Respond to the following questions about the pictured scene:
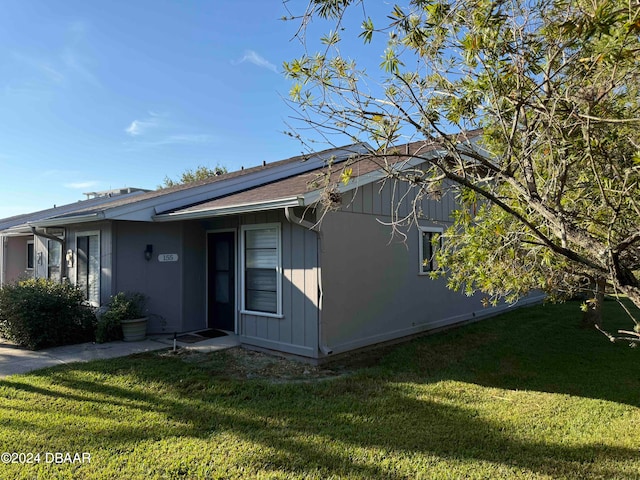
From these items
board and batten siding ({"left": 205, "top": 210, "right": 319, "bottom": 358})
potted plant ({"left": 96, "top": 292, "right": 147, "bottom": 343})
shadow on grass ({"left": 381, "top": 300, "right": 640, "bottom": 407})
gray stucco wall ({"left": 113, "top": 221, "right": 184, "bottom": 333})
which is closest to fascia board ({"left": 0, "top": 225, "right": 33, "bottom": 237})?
gray stucco wall ({"left": 113, "top": 221, "right": 184, "bottom": 333})

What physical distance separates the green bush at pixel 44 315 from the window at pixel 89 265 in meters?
0.70

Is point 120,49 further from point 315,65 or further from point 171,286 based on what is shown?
point 315,65

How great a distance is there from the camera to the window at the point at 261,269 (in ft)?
23.4

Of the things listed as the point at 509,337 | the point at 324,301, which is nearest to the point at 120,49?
the point at 324,301

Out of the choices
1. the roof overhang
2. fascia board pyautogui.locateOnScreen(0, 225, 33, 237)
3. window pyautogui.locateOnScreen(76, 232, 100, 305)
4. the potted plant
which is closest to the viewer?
the roof overhang

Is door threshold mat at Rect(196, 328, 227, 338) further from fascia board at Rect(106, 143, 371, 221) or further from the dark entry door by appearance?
fascia board at Rect(106, 143, 371, 221)

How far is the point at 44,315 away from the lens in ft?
25.1

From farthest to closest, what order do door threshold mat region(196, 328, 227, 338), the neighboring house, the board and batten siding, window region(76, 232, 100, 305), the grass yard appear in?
window region(76, 232, 100, 305) < door threshold mat region(196, 328, 227, 338) < the neighboring house < the board and batten siding < the grass yard

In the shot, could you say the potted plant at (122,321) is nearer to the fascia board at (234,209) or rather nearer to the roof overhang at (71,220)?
the roof overhang at (71,220)

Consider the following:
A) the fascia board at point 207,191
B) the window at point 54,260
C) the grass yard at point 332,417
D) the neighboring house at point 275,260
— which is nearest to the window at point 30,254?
the window at point 54,260

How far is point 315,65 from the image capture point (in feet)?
11.0

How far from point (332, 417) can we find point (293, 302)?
8.62 feet

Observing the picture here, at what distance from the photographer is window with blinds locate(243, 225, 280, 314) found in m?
7.14

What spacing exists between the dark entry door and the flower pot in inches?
57.5
